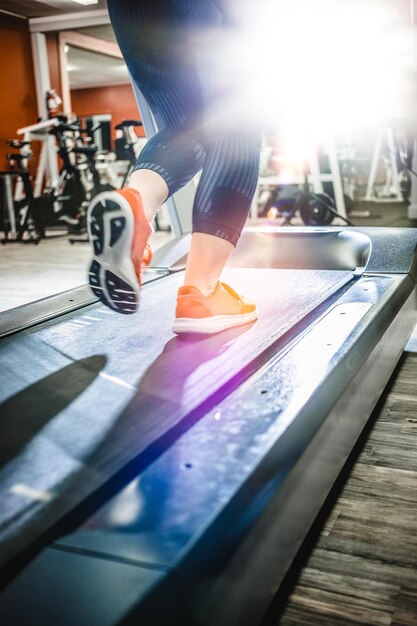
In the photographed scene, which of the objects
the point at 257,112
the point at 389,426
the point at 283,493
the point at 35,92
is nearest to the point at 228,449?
the point at 283,493

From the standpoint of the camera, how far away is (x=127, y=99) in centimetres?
1470

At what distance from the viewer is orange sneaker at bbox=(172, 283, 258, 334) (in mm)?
1303

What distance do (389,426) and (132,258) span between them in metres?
0.64

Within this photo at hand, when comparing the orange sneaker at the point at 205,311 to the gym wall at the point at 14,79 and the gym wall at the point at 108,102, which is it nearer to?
the gym wall at the point at 14,79

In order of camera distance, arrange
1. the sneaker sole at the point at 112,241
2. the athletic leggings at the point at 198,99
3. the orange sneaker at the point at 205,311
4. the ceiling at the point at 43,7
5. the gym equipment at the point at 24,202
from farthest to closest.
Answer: the ceiling at the point at 43,7 < the gym equipment at the point at 24,202 < the orange sneaker at the point at 205,311 < the athletic leggings at the point at 198,99 < the sneaker sole at the point at 112,241

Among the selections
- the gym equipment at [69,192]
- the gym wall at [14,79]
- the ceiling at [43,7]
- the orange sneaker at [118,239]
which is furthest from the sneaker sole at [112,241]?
the gym wall at [14,79]

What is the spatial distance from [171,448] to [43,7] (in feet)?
25.9

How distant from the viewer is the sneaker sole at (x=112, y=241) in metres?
1.09

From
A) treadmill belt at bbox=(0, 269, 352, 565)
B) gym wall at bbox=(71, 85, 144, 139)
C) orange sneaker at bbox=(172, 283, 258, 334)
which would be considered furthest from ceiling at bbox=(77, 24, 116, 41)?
orange sneaker at bbox=(172, 283, 258, 334)

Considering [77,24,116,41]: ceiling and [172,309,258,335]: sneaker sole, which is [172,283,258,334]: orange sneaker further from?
[77,24,116,41]: ceiling

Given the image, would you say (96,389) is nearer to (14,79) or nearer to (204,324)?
(204,324)

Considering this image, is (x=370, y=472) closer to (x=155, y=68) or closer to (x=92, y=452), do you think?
(x=92, y=452)

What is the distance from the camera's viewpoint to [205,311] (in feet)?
4.32

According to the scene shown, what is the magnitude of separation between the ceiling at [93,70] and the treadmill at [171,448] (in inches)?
385
